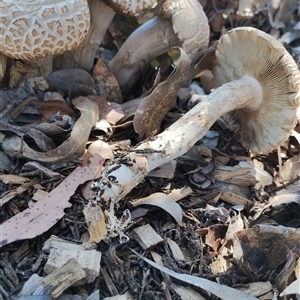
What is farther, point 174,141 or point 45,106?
point 45,106

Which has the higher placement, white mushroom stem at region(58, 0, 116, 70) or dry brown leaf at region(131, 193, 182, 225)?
white mushroom stem at region(58, 0, 116, 70)

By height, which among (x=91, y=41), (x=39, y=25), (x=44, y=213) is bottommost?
(x=44, y=213)

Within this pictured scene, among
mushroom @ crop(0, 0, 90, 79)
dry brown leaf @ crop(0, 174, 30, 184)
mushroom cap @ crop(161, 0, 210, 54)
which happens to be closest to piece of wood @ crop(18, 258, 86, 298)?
dry brown leaf @ crop(0, 174, 30, 184)

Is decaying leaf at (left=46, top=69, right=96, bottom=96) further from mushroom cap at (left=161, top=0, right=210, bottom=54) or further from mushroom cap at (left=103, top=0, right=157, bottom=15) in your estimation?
mushroom cap at (left=161, top=0, right=210, bottom=54)

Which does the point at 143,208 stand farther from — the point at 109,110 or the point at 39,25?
the point at 39,25

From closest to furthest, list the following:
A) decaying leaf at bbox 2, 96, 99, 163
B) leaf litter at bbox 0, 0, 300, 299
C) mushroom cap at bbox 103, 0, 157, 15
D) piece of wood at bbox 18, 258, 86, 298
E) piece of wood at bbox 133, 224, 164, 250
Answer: piece of wood at bbox 18, 258, 86, 298
leaf litter at bbox 0, 0, 300, 299
piece of wood at bbox 133, 224, 164, 250
decaying leaf at bbox 2, 96, 99, 163
mushroom cap at bbox 103, 0, 157, 15

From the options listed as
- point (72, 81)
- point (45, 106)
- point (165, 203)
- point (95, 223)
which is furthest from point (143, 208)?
point (72, 81)
